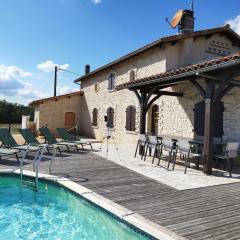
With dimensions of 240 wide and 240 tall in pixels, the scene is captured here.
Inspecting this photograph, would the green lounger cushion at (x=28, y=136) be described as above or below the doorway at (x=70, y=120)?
below

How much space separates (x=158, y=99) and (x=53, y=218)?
9.58m

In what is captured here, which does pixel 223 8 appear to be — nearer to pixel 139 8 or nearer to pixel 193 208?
pixel 139 8

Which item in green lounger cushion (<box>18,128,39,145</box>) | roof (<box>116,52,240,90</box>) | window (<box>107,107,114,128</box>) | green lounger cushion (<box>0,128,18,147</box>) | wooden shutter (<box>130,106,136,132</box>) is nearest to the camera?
roof (<box>116,52,240,90</box>)

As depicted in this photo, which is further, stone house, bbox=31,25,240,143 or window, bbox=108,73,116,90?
window, bbox=108,73,116,90

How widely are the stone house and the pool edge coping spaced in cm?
660

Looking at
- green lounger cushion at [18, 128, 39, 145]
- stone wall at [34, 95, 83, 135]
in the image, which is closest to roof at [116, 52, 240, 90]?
green lounger cushion at [18, 128, 39, 145]

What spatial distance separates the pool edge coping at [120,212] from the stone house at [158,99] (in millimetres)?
6600

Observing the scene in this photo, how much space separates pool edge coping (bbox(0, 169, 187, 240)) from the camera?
3.82 meters

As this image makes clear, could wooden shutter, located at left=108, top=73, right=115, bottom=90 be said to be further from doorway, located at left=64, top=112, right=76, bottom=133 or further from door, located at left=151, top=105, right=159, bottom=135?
doorway, located at left=64, top=112, right=76, bottom=133

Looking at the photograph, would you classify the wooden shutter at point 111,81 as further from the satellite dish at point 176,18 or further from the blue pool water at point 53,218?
the blue pool water at point 53,218

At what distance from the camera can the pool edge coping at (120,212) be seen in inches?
150

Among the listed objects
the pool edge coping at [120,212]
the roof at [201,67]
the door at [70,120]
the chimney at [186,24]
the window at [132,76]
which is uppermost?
the chimney at [186,24]


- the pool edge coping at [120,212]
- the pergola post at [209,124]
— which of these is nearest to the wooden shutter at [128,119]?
the pergola post at [209,124]

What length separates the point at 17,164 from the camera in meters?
8.66
